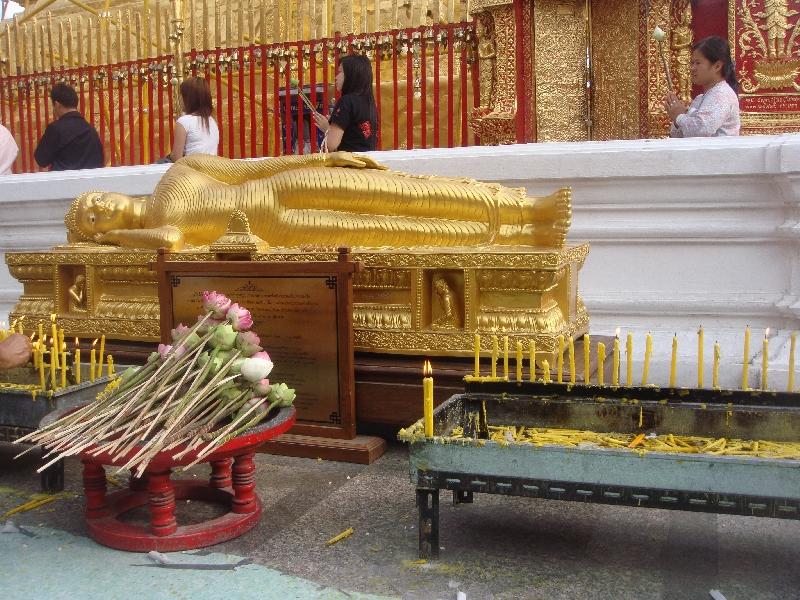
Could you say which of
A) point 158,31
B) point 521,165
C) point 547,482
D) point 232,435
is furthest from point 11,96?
point 547,482

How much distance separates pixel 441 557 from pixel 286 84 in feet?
13.8

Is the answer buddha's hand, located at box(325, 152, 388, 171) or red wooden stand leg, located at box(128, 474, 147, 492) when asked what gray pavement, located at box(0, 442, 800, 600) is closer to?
red wooden stand leg, located at box(128, 474, 147, 492)

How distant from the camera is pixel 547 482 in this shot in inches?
75.1

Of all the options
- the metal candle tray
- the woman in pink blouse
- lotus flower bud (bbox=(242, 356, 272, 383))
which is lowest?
the metal candle tray

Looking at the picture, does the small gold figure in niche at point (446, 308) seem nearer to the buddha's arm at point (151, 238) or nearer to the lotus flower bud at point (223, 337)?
the lotus flower bud at point (223, 337)

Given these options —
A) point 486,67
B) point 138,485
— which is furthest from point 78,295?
point 486,67

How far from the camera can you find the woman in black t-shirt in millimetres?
4098

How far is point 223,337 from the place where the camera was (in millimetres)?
2336

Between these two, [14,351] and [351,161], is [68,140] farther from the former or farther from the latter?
[14,351]

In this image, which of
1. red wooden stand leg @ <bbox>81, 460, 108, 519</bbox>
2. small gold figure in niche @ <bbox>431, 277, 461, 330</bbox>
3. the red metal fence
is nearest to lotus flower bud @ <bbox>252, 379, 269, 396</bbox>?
red wooden stand leg @ <bbox>81, 460, 108, 519</bbox>

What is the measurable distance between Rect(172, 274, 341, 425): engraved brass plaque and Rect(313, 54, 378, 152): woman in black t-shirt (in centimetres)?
149

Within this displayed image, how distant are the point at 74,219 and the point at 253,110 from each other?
6.66ft

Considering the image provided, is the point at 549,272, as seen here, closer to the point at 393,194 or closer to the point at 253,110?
the point at 393,194

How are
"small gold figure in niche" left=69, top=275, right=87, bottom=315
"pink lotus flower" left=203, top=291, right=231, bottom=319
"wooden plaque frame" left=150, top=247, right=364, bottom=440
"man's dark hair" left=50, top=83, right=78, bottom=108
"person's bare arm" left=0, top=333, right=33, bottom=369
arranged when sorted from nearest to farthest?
"pink lotus flower" left=203, top=291, right=231, bottom=319
"person's bare arm" left=0, top=333, right=33, bottom=369
"wooden plaque frame" left=150, top=247, right=364, bottom=440
"small gold figure in niche" left=69, top=275, right=87, bottom=315
"man's dark hair" left=50, top=83, right=78, bottom=108
